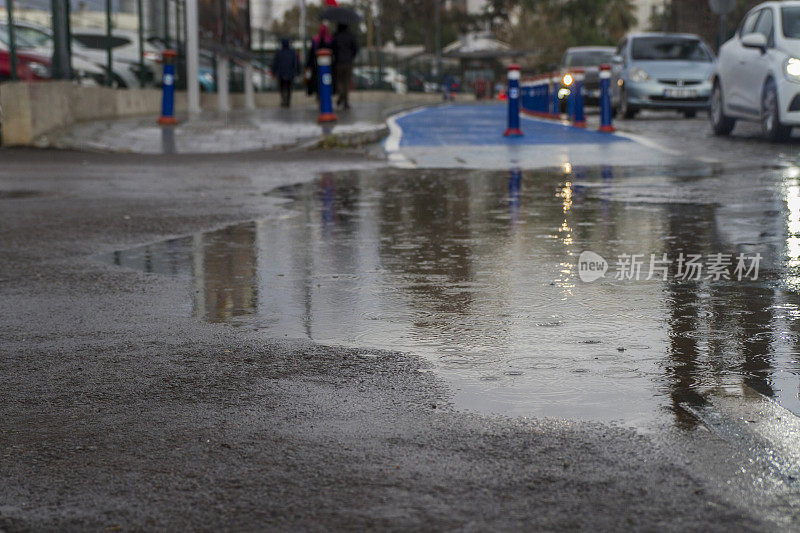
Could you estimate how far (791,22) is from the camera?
16.1 meters

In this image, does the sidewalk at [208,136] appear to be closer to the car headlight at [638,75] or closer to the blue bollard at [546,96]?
the car headlight at [638,75]

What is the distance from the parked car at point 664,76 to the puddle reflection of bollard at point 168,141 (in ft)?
31.2

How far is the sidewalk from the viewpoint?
15.5 meters

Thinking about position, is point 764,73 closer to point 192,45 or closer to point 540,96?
point 192,45

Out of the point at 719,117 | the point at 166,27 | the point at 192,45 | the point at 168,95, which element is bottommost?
the point at 719,117

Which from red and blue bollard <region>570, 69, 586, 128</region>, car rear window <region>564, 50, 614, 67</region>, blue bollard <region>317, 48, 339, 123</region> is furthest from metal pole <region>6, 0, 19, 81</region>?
car rear window <region>564, 50, 614, 67</region>

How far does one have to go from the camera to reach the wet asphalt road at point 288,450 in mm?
2814

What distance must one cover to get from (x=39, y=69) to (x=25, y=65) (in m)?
0.29

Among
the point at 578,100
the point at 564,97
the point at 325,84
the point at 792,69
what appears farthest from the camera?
the point at 564,97

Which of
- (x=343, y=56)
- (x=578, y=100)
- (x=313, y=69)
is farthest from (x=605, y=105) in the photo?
(x=313, y=69)

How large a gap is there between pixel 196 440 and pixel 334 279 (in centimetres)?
270

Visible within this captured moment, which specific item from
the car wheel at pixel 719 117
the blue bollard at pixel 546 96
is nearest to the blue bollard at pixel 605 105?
the car wheel at pixel 719 117

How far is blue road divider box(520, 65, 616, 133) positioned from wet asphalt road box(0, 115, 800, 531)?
1468cm

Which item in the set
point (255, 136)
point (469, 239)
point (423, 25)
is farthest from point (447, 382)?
point (423, 25)
